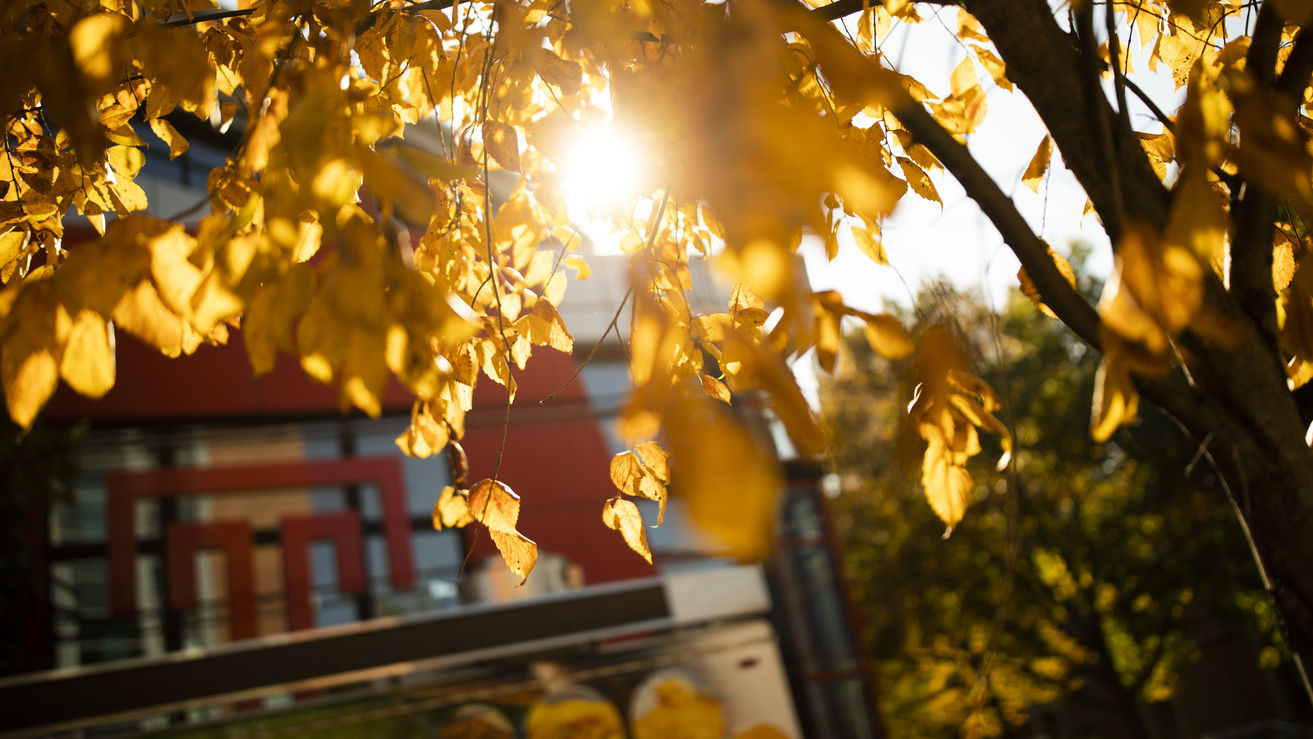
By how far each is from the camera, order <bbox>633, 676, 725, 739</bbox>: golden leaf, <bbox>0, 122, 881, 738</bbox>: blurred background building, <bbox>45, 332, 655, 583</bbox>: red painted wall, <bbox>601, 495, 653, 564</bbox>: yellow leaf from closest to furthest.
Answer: <bbox>601, 495, 653, 564</bbox>: yellow leaf < <bbox>0, 122, 881, 738</bbox>: blurred background building < <bbox>633, 676, 725, 739</bbox>: golden leaf < <bbox>45, 332, 655, 583</bbox>: red painted wall

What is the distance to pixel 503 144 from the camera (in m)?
1.62

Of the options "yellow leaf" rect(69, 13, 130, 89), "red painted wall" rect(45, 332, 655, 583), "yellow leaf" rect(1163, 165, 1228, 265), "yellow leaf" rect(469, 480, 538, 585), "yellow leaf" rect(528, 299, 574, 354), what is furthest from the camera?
"red painted wall" rect(45, 332, 655, 583)

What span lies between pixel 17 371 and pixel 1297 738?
12171 mm

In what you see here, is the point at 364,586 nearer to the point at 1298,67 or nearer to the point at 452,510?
the point at 452,510

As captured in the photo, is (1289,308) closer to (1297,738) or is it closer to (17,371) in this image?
(17,371)

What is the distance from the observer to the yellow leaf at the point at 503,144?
1612 mm

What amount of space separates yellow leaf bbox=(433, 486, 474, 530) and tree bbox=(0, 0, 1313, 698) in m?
0.02

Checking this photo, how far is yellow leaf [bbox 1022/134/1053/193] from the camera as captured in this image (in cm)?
158

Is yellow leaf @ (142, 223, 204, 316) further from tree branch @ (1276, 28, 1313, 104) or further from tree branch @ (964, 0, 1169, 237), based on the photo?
tree branch @ (1276, 28, 1313, 104)

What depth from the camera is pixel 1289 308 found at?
0.89 meters

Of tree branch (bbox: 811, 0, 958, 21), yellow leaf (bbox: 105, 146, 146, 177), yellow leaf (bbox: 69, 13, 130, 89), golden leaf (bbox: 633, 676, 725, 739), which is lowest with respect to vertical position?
golden leaf (bbox: 633, 676, 725, 739)

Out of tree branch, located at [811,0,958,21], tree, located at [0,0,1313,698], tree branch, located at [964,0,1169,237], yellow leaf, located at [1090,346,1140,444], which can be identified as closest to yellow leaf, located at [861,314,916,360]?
tree, located at [0,0,1313,698]

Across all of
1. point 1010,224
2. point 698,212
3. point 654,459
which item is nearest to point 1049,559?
point 698,212

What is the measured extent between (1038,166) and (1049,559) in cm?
1597
